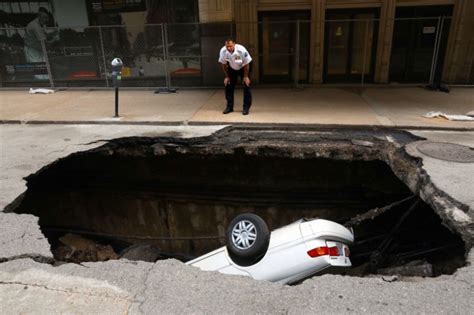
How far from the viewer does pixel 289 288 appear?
2.88 meters

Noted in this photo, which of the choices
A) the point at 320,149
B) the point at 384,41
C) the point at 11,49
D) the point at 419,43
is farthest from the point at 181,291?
the point at 11,49

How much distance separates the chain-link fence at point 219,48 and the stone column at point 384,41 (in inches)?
6.1

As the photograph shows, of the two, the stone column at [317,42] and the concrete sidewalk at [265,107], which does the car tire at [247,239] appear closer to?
the concrete sidewalk at [265,107]

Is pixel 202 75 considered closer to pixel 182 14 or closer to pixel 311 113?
pixel 182 14

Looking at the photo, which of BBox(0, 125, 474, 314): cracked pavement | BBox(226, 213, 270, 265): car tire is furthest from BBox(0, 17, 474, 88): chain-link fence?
BBox(0, 125, 474, 314): cracked pavement

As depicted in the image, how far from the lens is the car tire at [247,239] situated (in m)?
3.97

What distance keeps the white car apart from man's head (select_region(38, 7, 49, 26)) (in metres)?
11.1

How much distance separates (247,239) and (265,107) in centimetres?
520

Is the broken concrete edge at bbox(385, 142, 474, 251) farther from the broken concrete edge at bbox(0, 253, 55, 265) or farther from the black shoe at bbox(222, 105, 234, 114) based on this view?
the broken concrete edge at bbox(0, 253, 55, 265)

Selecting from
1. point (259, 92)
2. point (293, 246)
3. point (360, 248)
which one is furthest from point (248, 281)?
point (259, 92)

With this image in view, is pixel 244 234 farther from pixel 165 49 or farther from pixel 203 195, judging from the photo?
pixel 165 49

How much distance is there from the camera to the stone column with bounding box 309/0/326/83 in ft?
36.0

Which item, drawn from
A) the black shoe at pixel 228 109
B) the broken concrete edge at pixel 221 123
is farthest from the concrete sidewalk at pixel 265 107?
the black shoe at pixel 228 109

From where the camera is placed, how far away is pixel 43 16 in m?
11.8
